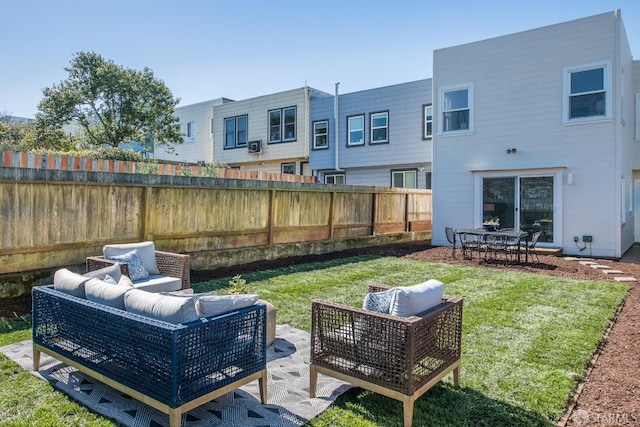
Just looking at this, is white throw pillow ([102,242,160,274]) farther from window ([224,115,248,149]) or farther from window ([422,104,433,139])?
window ([224,115,248,149])

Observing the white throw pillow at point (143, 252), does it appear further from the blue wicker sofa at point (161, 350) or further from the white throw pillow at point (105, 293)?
the white throw pillow at point (105, 293)

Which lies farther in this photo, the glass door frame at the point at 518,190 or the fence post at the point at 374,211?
the fence post at the point at 374,211

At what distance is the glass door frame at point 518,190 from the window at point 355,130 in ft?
19.7

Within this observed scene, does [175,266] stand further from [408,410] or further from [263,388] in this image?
[408,410]

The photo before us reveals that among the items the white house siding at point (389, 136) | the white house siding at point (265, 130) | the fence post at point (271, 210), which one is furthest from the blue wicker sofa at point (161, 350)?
the white house siding at point (265, 130)

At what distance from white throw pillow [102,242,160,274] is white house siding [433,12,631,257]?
9.22 metres

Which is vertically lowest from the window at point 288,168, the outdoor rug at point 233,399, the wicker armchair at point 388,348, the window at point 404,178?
the outdoor rug at point 233,399

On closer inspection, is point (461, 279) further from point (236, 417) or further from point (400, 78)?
point (400, 78)

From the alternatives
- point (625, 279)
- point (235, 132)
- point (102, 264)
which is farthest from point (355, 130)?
point (102, 264)

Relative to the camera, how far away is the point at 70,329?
3.28m

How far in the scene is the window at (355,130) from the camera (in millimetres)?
17156

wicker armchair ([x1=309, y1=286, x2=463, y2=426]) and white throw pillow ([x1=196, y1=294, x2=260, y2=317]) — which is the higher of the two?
white throw pillow ([x1=196, y1=294, x2=260, y2=317])

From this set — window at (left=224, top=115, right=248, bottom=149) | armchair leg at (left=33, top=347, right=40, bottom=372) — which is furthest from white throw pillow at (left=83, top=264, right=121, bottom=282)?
window at (left=224, top=115, right=248, bottom=149)

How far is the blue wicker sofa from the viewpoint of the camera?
102 inches
